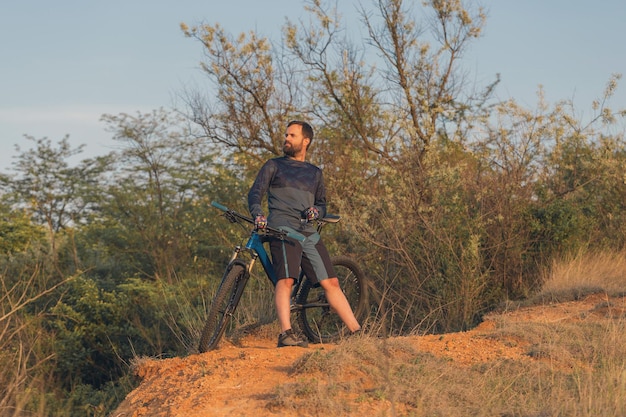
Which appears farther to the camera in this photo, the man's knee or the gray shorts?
the man's knee

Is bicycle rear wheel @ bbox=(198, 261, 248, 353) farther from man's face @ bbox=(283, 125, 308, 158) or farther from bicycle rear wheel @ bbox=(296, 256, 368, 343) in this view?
man's face @ bbox=(283, 125, 308, 158)

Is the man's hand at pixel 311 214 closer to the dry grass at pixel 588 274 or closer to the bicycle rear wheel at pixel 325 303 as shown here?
the bicycle rear wheel at pixel 325 303

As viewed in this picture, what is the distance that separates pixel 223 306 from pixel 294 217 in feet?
3.02

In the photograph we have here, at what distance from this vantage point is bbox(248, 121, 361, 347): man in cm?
651

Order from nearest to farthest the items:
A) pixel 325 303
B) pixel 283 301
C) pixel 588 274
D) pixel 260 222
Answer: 1. pixel 260 222
2. pixel 283 301
3. pixel 325 303
4. pixel 588 274

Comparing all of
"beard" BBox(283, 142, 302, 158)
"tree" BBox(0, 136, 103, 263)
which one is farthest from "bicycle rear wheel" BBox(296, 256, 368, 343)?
"tree" BBox(0, 136, 103, 263)

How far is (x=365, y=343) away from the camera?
5535mm

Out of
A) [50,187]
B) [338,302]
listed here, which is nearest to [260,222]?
[338,302]

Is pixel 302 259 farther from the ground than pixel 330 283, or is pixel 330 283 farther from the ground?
pixel 302 259

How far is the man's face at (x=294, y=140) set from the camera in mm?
6641

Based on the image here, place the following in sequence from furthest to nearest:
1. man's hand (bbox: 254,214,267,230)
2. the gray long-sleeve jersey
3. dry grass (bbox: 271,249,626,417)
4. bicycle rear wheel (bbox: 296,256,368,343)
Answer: bicycle rear wheel (bbox: 296,256,368,343) → the gray long-sleeve jersey → man's hand (bbox: 254,214,267,230) → dry grass (bbox: 271,249,626,417)

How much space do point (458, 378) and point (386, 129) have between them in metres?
10.2

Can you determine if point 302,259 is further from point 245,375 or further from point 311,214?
point 245,375

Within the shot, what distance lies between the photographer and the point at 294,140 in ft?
21.8
